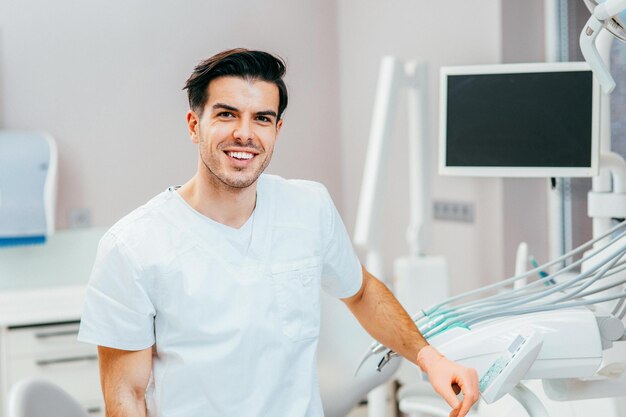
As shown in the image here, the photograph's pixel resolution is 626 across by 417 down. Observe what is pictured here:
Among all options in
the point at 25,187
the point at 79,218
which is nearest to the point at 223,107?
the point at 25,187

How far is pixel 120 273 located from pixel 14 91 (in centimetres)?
203

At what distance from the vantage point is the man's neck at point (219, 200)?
1585mm

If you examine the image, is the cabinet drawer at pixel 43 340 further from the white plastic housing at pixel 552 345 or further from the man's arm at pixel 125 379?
the white plastic housing at pixel 552 345

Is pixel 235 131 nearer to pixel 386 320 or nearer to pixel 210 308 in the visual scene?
pixel 210 308

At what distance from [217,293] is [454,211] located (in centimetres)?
188

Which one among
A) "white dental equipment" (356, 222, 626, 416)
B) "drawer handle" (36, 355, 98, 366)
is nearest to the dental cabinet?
"drawer handle" (36, 355, 98, 366)

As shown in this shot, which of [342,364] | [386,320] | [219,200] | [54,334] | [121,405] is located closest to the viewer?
[121,405]

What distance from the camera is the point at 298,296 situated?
5.40 ft

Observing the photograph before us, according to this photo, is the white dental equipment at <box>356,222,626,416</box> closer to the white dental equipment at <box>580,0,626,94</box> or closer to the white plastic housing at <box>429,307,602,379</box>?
the white plastic housing at <box>429,307,602,379</box>

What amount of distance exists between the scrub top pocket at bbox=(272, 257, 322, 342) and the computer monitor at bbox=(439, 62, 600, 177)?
46cm

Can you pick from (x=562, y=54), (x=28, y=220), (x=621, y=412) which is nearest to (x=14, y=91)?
(x=28, y=220)

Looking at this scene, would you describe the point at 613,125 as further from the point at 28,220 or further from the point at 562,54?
the point at 28,220

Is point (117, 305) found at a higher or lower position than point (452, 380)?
higher

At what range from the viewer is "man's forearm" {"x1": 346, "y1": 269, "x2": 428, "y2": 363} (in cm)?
163
